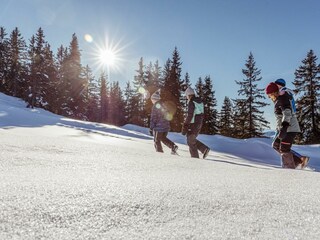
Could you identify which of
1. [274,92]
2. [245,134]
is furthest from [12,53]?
[274,92]

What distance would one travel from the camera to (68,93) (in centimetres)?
4394

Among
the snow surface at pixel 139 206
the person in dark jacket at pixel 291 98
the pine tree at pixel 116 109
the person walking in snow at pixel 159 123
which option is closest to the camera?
the snow surface at pixel 139 206

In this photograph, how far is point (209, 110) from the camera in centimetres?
4138

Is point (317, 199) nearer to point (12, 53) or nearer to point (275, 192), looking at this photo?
point (275, 192)

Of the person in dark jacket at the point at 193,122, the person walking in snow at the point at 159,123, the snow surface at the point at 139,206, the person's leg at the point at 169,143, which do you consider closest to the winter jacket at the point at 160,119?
the person walking in snow at the point at 159,123

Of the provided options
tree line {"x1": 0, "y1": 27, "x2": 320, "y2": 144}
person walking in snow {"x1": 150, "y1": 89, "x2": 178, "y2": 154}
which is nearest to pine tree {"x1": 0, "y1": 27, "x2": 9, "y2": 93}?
tree line {"x1": 0, "y1": 27, "x2": 320, "y2": 144}

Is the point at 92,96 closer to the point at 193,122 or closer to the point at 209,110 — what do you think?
the point at 209,110

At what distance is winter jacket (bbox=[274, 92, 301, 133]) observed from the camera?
17.6 feet

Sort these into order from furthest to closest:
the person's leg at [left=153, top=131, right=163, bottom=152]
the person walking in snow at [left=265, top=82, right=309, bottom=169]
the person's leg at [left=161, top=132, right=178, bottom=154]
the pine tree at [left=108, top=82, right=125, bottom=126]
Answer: the pine tree at [left=108, top=82, right=125, bottom=126]
the person's leg at [left=153, top=131, right=163, bottom=152]
the person's leg at [left=161, top=132, right=178, bottom=154]
the person walking in snow at [left=265, top=82, right=309, bottom=169]

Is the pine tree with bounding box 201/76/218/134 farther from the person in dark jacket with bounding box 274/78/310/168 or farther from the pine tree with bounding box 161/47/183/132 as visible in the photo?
the person in dark jacket with bounding box 274/78/310/168

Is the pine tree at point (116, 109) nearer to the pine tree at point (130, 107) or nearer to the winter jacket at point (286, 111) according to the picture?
the pine tree at point (130, 107)

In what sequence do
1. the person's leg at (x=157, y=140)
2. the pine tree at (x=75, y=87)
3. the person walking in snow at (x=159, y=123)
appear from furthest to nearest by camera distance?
1. the pine tree at (x=75, y=87)
2. the person walking in snow at (x=159, y=123)
3. the person's leg at (x=157, y=140)

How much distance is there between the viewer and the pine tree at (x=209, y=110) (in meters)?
40.5

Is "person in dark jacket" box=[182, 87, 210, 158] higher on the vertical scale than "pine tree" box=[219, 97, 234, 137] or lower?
lower
